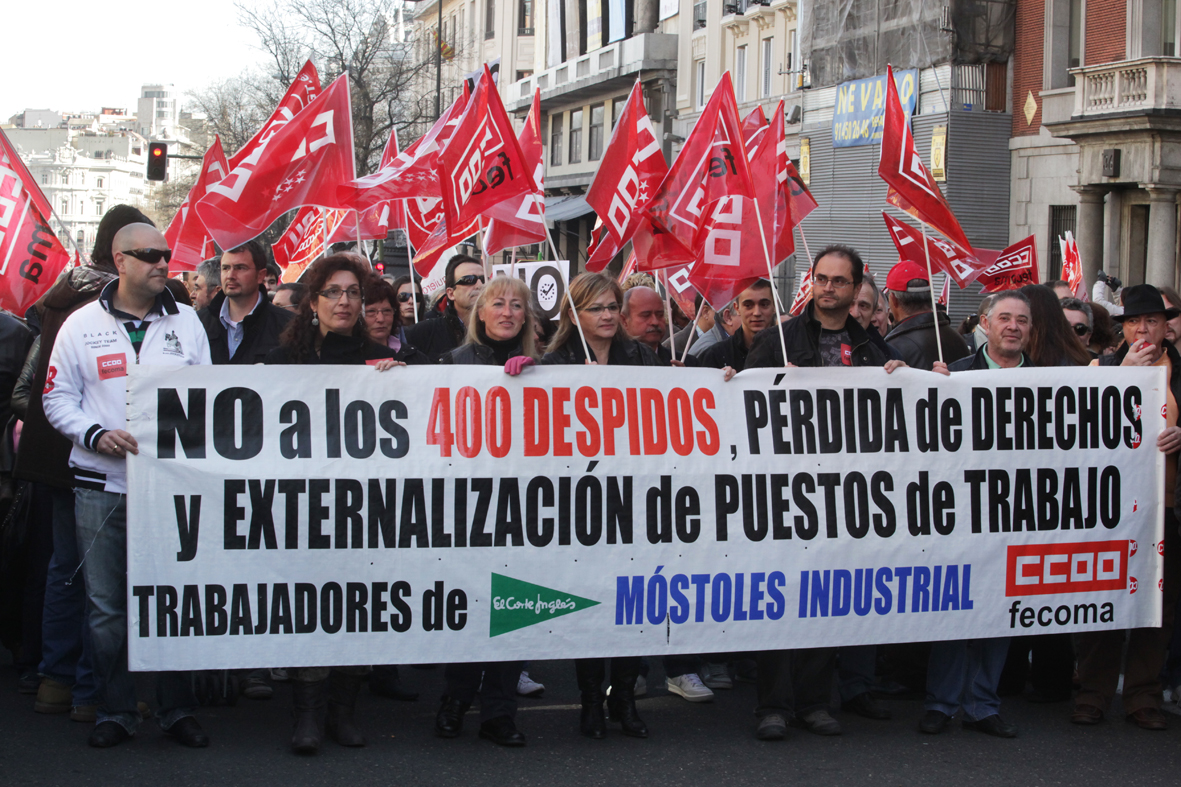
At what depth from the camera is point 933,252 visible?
8070 millimetres

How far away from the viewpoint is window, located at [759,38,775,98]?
3475cm

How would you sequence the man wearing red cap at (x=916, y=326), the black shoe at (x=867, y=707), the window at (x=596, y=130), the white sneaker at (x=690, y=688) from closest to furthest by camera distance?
the black shoe at (x=867, y=707)
the white sneaker at (x=690, y=688)
the man wearing red cap at (x=916, y=326)
the window at (x=596, y=130)

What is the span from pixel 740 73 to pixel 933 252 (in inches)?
1159

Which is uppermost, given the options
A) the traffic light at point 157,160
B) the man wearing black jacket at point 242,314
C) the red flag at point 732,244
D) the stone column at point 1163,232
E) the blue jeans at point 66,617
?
the traffic light at point 157,160

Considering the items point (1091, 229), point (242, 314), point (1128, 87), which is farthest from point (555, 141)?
point (242, 314)

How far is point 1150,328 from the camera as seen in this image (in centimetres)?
590

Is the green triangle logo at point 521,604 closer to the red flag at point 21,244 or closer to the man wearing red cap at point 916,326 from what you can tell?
the man wearing red cap at point 916,326

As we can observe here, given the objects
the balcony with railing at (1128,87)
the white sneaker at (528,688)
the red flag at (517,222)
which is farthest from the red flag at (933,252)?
the balcony with railing at (1128,87)

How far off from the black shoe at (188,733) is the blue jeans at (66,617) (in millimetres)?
480

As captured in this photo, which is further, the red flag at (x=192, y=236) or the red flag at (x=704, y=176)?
the red flag at (x=192, y=236)

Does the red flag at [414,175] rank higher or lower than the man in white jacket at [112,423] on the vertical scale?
higher

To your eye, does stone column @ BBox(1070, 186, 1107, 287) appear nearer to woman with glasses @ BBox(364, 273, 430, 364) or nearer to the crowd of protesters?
the crowd of protesters

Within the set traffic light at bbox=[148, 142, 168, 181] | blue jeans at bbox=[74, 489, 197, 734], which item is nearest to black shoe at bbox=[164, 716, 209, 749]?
blue jeans at bbox=[74, 489, 197, 734]

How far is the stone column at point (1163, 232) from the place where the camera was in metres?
22.1
